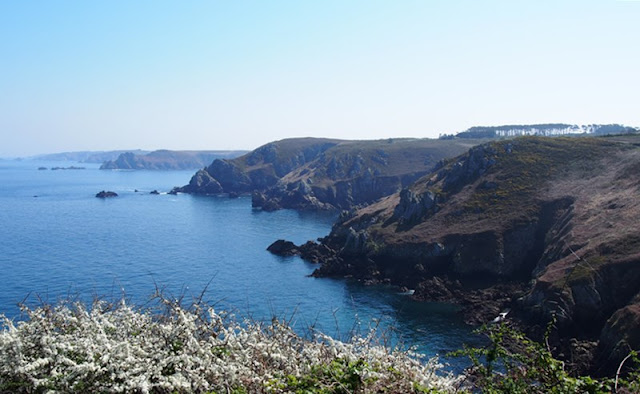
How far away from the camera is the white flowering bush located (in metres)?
9.54

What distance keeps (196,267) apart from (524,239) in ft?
165

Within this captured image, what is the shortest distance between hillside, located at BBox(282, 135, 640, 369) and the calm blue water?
6772 mm

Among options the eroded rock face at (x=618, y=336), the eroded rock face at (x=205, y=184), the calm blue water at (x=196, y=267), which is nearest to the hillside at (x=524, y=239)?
the eroded rock face at (x=618, y=336)

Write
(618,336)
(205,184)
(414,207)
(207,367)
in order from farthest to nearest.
Result: (205,184)
(414,207)
(618,336)
(207,367)

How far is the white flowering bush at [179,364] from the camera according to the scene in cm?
954

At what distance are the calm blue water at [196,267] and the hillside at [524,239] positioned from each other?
6772 mm

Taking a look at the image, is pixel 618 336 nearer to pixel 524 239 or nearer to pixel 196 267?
pixel 524 239

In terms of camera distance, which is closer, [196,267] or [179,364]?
[179,364]

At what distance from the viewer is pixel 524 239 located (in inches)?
2756

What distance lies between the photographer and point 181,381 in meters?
9.73

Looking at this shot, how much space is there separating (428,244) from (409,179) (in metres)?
97.6

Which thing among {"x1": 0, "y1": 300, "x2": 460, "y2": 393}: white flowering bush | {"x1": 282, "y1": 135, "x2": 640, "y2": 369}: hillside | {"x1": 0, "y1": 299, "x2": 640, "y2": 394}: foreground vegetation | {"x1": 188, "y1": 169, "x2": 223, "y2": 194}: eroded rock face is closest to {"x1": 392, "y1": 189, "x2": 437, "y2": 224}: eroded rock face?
{"x1": 282, "y1": 135, "x2": 640, "y2": 369}: hillside

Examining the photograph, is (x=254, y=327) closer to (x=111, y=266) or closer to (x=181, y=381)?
(x=181, y=381)

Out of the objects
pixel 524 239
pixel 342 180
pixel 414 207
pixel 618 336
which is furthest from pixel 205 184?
pixel 618 336
